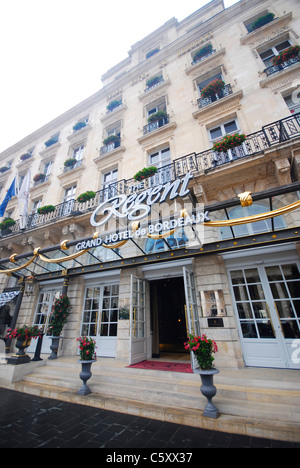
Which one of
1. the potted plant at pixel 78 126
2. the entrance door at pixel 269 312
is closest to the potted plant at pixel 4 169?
the potted plant at pixel 78 126

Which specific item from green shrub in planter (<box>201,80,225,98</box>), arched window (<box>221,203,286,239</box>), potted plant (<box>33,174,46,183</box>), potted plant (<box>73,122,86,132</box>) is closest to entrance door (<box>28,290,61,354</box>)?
arched window (<box>221,203,286,239</box>)

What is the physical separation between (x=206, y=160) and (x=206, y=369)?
7.21 metres

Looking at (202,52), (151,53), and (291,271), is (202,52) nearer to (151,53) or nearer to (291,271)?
(151,53)

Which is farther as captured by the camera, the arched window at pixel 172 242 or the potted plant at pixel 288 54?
the potted plant at pixel 288 54

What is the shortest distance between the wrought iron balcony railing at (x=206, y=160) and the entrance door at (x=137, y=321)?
166 inches

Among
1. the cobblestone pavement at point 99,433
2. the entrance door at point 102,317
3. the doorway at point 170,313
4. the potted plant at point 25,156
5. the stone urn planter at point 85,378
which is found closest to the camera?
the cobblestone pavement at point 99,433

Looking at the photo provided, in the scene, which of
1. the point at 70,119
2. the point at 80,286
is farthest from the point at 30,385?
the point at 70,119

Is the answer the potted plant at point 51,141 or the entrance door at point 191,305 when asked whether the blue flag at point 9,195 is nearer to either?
the potted plant at point 51,141

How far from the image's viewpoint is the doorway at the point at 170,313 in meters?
8.61

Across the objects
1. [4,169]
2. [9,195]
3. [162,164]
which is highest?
[4,169]

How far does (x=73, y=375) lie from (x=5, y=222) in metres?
10.7

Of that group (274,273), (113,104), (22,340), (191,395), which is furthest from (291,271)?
(113,104)

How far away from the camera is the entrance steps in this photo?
3049mm

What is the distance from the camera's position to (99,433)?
3.04 meters
